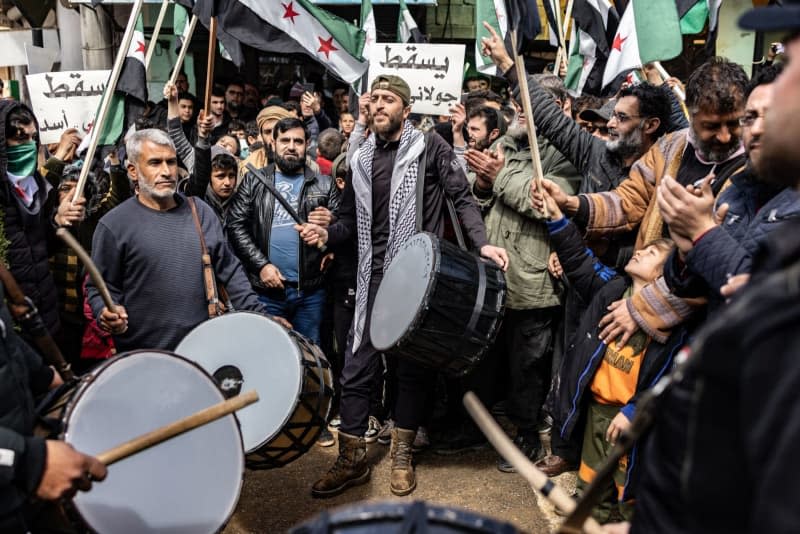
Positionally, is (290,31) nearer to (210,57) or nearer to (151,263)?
(210,57)

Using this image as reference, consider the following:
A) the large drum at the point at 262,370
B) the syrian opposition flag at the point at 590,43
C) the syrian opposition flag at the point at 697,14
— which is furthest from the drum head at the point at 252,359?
the syrian opposition flag at the point at 697,14

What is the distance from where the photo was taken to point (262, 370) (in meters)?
3.64

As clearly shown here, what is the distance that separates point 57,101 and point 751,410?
5.93 metres

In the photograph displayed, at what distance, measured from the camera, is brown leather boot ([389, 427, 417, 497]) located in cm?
452

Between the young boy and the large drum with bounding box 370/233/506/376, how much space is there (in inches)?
17.3

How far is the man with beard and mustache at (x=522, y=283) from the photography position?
478 cm

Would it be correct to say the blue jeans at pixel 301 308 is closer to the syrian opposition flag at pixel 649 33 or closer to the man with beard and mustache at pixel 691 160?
the man with beard and mustache at pixel 691 160

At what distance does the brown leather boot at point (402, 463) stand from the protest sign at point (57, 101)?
350 centimetres

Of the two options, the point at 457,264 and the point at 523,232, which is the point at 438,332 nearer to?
the point at 457,264

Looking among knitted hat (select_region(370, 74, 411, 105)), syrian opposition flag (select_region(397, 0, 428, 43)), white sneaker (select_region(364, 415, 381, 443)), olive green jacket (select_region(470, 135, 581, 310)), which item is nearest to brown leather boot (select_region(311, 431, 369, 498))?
white sneaker (select_region(364, 415, 381, 443))

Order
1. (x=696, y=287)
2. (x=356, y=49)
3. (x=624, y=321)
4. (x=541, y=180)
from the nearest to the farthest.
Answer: (x=696, y=287), (x=624, y=321), (x=541, y=180), (x=356, y=49)

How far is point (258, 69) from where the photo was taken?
44.5ft

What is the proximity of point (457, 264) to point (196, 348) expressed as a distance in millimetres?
1379

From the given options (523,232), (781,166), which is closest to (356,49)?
(523,232)
